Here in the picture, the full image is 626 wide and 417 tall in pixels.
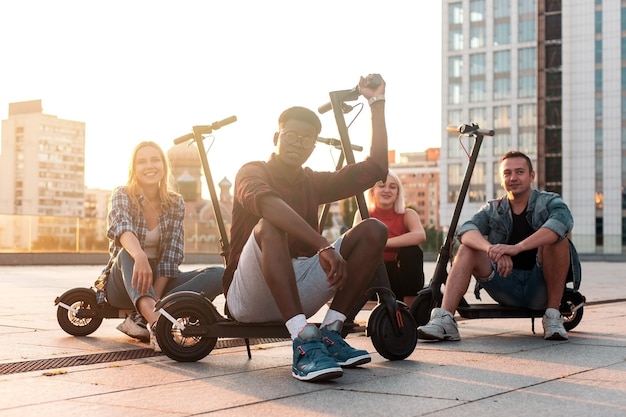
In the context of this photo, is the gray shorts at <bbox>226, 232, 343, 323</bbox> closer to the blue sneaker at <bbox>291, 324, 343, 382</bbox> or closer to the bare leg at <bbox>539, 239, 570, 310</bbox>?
the blue sneaker at <bbox>291, 324, 343, 382</bbox>

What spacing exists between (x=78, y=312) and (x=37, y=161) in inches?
6673

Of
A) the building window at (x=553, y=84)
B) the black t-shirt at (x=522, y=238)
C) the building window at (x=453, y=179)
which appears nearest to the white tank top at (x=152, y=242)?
the black t-shirt at (x=522, y=238)

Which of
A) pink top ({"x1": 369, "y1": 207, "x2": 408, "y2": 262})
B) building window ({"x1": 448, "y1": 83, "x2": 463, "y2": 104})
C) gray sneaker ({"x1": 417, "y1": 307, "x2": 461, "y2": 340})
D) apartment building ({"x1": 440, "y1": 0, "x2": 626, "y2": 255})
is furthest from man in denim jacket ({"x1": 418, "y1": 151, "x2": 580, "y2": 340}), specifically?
building window ({"x1": 448, "y1": 83, "x2": 463, "y2": 104})

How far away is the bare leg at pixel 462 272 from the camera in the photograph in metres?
6.02

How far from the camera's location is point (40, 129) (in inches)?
6491

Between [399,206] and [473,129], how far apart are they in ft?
3.03

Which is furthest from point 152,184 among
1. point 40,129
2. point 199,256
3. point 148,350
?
point 40,129

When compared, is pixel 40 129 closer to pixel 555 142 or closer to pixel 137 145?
pixel 555 142

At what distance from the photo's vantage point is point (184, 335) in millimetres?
4812

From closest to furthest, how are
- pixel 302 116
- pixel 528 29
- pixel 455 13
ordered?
pixel 302 116, pixel 528 29, pixel 455 13

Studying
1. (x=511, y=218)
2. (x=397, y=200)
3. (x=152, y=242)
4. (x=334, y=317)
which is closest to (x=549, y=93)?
(x=397, y=200)

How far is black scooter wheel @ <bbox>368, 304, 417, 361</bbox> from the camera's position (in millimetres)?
4863

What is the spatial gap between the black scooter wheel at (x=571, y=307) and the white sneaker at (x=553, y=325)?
0.30 m

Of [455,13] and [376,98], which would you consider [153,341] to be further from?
[455,13]
